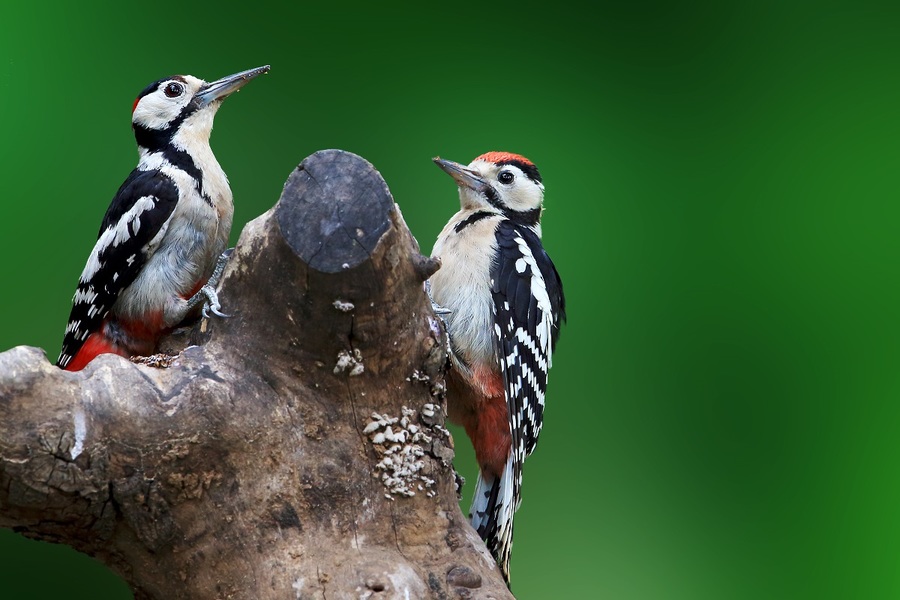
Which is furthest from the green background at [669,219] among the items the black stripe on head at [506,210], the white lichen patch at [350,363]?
the white lichen patch at [350,363]

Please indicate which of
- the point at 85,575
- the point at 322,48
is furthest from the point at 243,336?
the point at 322,48

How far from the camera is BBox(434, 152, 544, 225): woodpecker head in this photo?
2295mm

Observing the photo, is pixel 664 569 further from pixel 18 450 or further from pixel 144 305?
pixel 18 450

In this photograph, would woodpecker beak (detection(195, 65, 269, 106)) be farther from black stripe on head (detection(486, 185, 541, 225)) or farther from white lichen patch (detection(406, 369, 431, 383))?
white lichen patch (detection(406, 369, 431, 383))

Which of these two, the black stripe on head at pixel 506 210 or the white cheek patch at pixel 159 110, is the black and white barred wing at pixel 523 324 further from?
the white cheek patch at pixel 159 110

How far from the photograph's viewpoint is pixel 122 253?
6.31 feet

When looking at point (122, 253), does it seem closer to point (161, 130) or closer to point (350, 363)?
point (161, 130)

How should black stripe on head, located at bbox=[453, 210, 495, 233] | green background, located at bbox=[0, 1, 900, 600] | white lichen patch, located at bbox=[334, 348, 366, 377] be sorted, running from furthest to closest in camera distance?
green background, located at bbox=[0, 1, 900, 600] < black stripe on head, located at bbox=[453, 210, 495, 233] < white lichen patch, located at bbox=[334, 348, 366, 377]

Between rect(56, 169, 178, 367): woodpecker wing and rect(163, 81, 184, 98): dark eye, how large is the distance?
22 centimetres

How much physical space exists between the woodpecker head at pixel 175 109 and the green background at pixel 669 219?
649 millimetres

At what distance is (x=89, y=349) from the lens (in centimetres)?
193

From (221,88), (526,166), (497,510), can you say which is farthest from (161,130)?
(497,510)

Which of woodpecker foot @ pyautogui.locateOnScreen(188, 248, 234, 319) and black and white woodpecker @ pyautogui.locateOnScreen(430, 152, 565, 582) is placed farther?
black and white woodpecker @ pyautogui.locateOnScreen(430, 152, 565, 582)

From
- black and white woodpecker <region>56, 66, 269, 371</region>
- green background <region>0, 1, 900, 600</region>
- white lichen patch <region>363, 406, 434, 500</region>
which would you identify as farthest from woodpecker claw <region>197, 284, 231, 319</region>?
Result: green background <region>0, 1, 900, 600</region>
